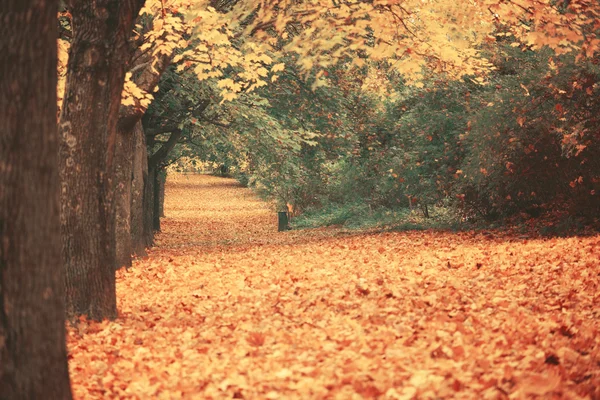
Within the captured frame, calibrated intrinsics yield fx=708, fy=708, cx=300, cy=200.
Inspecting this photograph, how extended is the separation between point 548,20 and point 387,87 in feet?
32.8

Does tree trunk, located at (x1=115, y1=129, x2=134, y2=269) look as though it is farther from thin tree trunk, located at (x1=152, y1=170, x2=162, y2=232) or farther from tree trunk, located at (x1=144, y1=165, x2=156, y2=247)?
thin tree trunk, located at (x1=152, y1=170, x2=162, y2=232)

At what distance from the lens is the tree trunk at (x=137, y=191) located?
16.5m

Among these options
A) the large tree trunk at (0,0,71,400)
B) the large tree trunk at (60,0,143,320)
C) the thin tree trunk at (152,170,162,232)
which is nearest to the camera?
the large tree trunk at (0,0,71,400)

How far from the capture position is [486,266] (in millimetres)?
10992

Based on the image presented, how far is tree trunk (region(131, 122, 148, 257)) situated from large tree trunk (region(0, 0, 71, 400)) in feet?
39.6

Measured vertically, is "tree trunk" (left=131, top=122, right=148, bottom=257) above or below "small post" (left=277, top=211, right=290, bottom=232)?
above

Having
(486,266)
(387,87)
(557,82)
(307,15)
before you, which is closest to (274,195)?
(387,87)

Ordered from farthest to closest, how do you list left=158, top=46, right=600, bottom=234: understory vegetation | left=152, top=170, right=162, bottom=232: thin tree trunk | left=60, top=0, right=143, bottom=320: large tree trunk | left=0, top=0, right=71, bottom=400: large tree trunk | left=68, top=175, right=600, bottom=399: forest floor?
left=152, top=170, right=162, bottom=232: thin tree trunk
left=158, top=46, right=600, bottom=234: understory vegetation
left=60, top=0, right=143, bottom=320: large tree trunk
left=68, top=175, right=600, bottom=399: forest floor
left=0, top=0, right=71, bottom=400: large tree trunk

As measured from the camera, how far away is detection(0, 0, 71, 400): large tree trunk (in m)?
4.06

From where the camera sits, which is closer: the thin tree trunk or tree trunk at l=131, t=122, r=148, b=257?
tree trunk at l=131, t=122, r=148, b=257

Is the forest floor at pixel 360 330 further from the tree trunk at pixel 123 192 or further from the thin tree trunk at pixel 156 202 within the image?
the thin tree trunk at pixel 156 202

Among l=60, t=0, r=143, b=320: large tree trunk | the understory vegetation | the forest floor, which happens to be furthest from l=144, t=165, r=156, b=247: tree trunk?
l=60, t=0, r=143, b=320: large tree trunk

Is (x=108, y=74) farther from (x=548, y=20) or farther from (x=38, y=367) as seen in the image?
(x=548, y=20)

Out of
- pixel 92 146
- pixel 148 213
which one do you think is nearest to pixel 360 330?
pixel 92 146
